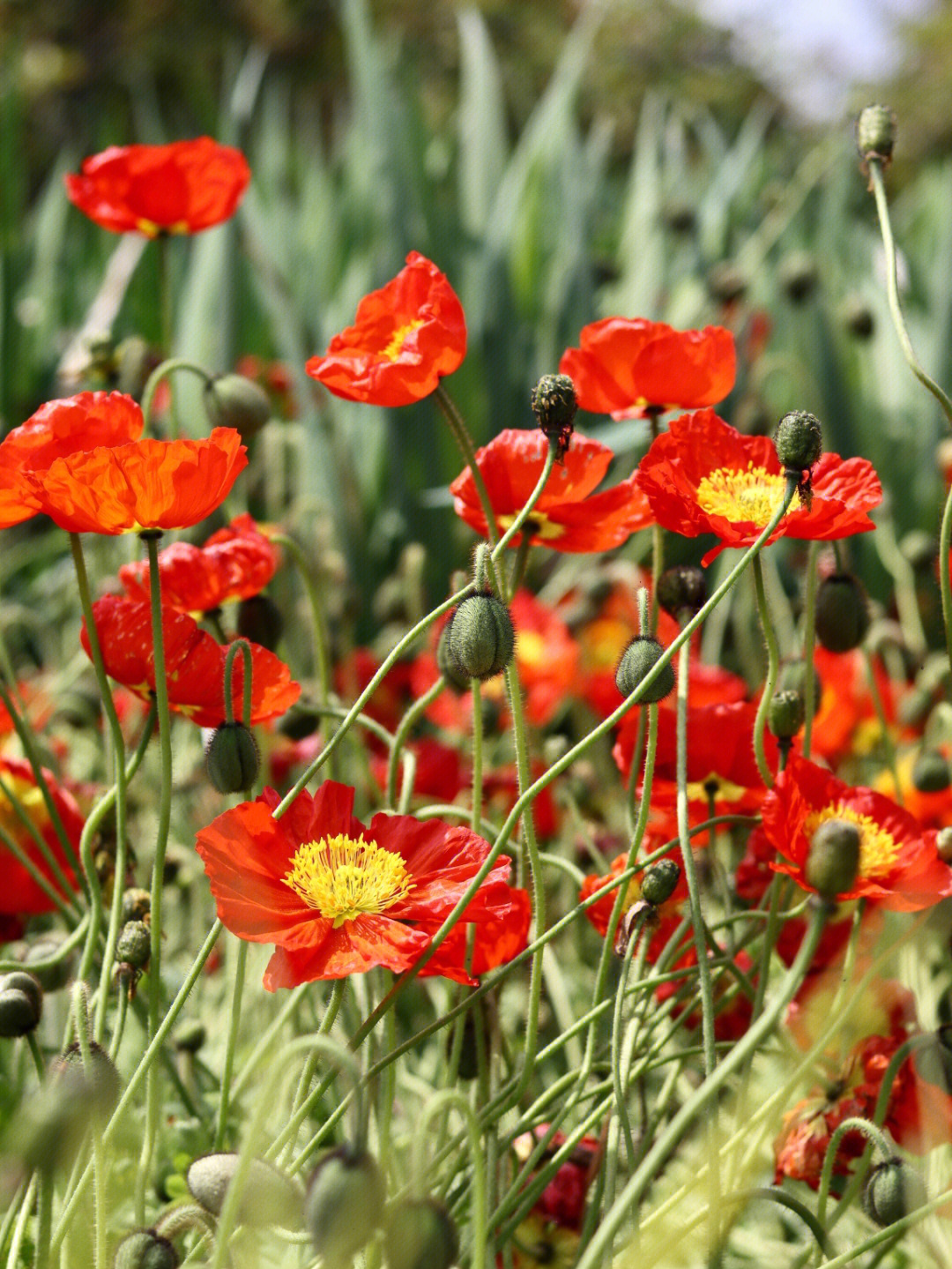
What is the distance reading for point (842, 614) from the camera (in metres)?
0.79

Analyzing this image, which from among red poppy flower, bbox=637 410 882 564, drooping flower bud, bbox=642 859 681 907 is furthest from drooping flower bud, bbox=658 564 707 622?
drooping flower bud, bbox=642 859 681 907

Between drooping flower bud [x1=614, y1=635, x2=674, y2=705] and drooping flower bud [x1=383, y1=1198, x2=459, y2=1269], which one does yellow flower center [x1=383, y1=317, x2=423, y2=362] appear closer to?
drooping flower bud [x1=614, y1=635, x2=674, y2=705]

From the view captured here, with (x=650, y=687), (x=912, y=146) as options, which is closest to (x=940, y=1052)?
(x=650, y=687)

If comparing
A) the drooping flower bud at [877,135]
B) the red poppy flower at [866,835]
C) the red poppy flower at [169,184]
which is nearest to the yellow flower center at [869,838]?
the red poppy flower at [866,835]

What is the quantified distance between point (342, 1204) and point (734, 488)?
0.45 m

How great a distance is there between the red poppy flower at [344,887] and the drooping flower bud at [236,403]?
350 mm

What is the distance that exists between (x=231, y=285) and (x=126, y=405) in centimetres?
Result: 142

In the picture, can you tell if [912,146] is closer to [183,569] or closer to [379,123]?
[379,123]

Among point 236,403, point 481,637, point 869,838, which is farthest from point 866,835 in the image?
point 236,403

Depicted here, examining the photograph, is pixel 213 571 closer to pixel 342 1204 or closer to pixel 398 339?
pixel 398 339

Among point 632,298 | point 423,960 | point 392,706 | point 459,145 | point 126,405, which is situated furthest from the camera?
point 459,145

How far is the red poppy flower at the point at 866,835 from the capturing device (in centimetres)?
59

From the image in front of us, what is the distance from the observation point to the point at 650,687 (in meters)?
0.60

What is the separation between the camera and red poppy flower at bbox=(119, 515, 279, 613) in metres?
0.75
